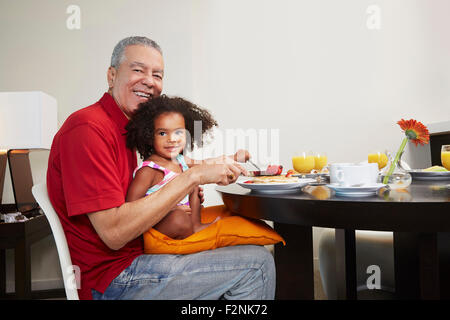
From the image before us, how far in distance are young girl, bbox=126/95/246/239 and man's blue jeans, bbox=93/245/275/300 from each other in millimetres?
137

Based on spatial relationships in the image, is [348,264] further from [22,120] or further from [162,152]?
[22,120]

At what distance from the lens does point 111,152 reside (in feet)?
3.80

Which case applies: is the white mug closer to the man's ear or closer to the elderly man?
the elderly man

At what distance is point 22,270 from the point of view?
2107 millimetres

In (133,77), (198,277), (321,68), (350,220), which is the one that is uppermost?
(321,68)

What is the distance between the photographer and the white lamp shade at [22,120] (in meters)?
2.26

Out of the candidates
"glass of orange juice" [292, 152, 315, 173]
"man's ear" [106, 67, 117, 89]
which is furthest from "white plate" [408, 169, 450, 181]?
"man's ear" [106, 67, 117, 89]

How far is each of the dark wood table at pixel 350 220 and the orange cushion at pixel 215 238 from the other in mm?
71

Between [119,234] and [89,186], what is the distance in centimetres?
17

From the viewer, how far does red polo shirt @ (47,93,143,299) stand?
1.04 m

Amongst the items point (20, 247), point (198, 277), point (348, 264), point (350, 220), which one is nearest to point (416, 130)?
point (350, 220)

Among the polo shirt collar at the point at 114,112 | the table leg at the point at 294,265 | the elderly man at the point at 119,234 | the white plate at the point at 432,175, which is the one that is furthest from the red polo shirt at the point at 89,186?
the white plate at the point at 432,175

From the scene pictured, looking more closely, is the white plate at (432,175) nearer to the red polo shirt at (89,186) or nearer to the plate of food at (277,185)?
the plate of food at (277,185)

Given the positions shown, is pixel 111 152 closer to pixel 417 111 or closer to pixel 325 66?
pixel 325 66
